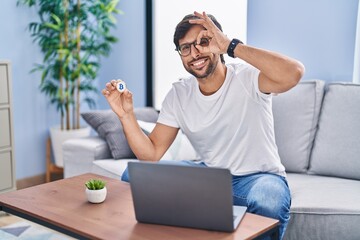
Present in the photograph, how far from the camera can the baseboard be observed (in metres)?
3.47

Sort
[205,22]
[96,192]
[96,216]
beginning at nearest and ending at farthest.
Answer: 1. [96,216]
2. [96,192]
3. [205,22]

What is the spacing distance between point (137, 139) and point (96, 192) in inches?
16.0

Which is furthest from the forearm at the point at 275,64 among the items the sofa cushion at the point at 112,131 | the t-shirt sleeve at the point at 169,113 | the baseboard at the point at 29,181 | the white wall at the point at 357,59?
the baseboard at the point at 29,181

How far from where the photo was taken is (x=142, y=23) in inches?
148

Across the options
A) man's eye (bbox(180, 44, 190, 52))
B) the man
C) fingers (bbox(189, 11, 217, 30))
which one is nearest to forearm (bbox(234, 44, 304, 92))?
the man

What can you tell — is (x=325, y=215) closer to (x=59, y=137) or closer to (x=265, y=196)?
(x=265, y=196)

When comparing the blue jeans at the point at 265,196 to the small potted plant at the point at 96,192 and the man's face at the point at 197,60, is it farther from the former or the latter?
the man's face at the point at 197,60

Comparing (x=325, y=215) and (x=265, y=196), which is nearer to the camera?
(x=265, y=196)

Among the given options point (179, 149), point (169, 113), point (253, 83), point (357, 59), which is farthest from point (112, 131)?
point (357, 59)

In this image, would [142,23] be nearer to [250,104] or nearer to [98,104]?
[98,104]

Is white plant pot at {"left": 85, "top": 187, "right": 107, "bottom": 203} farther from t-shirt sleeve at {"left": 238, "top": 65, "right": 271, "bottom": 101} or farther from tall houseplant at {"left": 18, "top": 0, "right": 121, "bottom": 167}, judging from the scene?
tall houseplant at {"left": 18, "top": 0, "right": 121, "bottom": 167}

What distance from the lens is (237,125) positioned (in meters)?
2.01

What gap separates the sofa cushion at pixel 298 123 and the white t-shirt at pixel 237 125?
1.88 ft

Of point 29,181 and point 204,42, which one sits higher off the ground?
point 204,42
